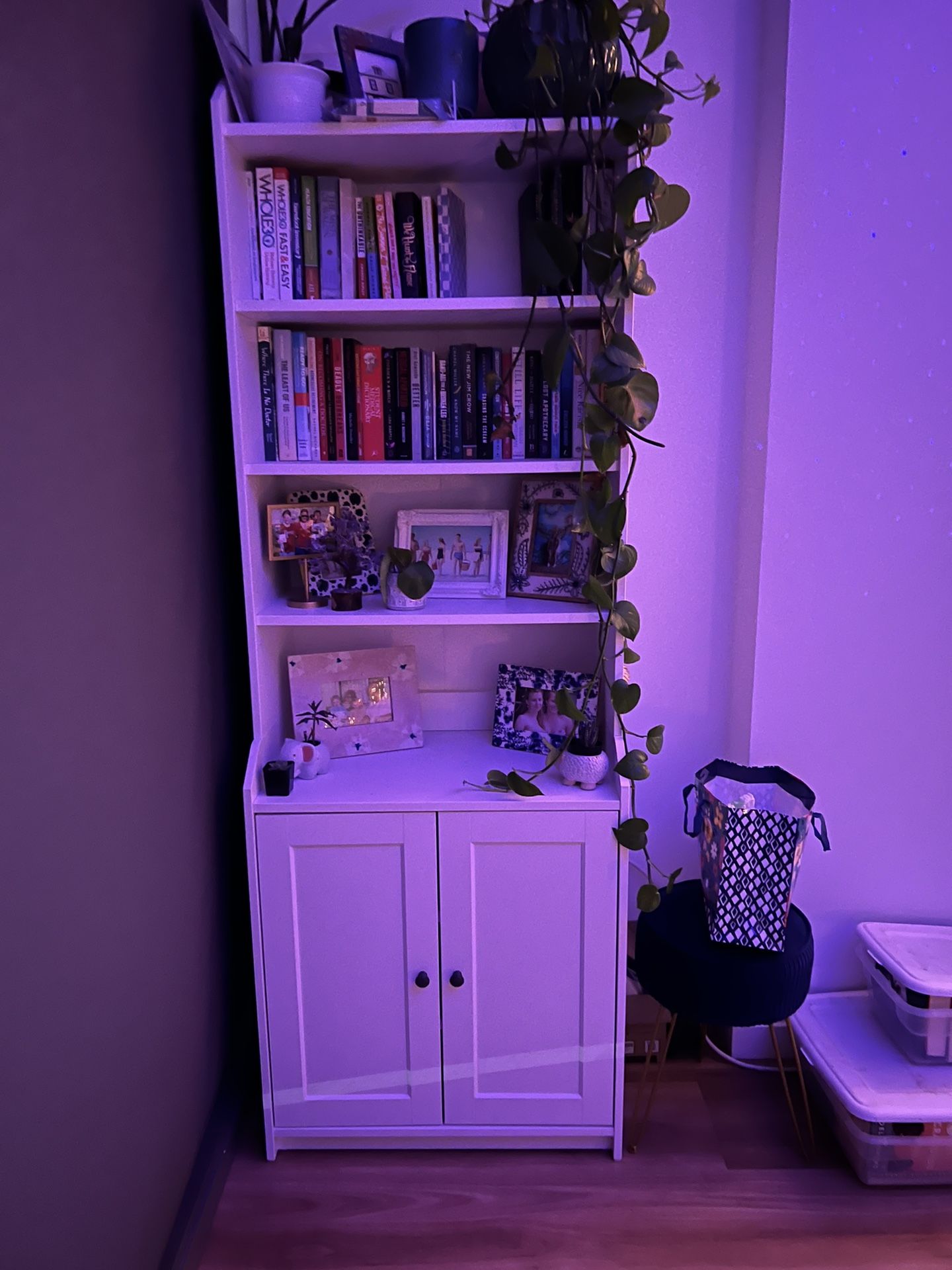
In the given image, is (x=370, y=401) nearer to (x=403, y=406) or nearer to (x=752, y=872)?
(x=403, y=406)

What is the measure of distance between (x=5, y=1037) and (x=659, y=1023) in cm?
145

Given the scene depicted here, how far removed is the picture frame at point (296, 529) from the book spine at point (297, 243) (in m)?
0.41

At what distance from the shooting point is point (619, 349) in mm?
1550

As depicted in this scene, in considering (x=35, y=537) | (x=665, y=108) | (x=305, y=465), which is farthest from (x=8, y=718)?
(x=665, y=108)

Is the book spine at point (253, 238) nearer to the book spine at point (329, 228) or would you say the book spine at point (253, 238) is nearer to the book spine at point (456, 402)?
the book spine at point (329, 228)

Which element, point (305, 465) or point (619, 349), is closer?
point (619, 349)

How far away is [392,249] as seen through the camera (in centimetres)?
176

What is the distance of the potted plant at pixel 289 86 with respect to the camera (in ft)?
5.36

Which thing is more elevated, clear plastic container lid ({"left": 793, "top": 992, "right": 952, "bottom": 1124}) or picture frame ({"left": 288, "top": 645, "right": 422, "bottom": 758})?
picture frame ({"left": 288, "top": 645, "right": 422, "bottom": 758})

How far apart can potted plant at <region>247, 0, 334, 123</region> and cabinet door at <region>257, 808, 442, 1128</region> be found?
1.30 m

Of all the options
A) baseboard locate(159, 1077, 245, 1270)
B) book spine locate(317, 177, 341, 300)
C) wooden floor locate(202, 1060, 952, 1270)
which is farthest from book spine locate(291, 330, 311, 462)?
wooden floor locate(202, 1060, 952, 1270)

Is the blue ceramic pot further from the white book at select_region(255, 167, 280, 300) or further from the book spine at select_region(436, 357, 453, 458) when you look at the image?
the book spine at select_region(436, 357, 453, 458)

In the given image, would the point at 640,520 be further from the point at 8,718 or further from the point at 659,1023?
the point at 8,718

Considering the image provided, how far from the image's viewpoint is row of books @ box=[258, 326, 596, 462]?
1.82m
